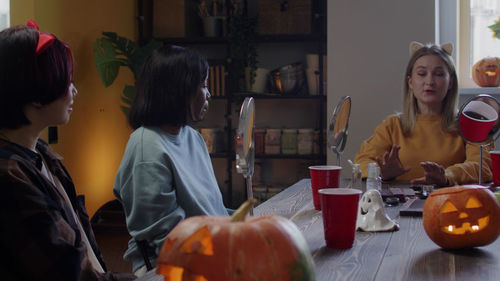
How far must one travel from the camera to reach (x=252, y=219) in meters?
0.59

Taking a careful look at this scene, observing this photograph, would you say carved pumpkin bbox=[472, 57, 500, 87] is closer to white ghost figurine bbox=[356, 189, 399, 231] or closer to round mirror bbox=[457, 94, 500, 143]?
round mirror bbox=[457, 94, 500, 143]

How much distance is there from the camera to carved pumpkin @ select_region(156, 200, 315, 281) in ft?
1.75

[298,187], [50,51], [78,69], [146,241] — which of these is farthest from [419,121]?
[78,69]

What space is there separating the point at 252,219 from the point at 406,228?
0.69 m

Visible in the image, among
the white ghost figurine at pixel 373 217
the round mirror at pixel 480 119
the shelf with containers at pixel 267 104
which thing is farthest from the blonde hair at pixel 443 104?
the shelf with containers at pixel 267 104

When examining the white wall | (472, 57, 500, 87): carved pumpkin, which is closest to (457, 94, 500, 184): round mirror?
the white wall

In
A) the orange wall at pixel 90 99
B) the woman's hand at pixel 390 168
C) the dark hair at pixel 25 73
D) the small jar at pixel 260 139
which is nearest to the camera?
the dark hair at pixel 25 73

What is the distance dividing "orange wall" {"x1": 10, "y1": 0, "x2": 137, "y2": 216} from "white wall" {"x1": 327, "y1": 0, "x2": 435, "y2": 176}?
1.69 m

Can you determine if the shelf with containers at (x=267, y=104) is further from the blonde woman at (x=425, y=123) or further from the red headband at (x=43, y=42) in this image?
the red headband at (x=43, y=42)

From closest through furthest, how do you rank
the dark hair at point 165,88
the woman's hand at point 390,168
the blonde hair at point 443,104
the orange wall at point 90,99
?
the dark hair at point 165,88
the woman's hand at point 390,168
the blonde hair at point 443,104
the orange wall at point 90,99

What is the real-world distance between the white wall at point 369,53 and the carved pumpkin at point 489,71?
40 centimetres

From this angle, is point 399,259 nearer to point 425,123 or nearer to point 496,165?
point 496,165

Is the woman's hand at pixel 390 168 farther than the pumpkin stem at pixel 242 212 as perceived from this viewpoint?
Yes

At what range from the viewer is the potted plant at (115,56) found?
3580mm
